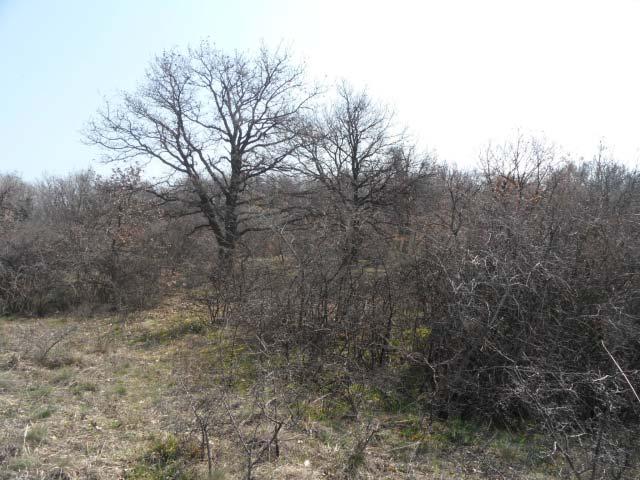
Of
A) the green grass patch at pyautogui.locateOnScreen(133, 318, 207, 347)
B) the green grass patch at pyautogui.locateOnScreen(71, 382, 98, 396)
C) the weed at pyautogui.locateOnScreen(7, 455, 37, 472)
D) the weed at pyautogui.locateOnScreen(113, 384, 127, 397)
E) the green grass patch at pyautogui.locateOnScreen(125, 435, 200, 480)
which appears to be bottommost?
the green grass patch at pyautogui.locateOnScreen(125, 435, 200, 480)

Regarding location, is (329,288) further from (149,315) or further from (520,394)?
(149,315)

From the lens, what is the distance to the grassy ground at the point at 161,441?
4199 millimetres

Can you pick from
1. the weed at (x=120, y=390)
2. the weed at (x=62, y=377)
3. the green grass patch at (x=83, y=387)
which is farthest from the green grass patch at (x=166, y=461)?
the weed at (x=62, y=377)

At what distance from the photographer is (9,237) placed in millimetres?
13250

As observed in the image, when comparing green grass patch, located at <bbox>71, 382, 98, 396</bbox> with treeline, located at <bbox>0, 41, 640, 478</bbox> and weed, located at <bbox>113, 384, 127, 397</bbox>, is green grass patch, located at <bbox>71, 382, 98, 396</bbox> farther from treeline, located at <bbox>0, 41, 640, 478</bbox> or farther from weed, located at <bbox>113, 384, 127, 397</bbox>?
treeline, located at <bbox>0, 41, 640, 478</bbox>

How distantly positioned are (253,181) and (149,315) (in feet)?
19.1

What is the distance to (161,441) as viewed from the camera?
468cm

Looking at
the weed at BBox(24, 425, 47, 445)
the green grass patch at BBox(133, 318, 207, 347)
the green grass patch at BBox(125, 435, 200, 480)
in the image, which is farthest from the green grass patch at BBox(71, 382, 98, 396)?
the green grass patch at BBox(133, 318, 207, 347)

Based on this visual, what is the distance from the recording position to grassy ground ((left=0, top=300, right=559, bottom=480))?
420 centimetres

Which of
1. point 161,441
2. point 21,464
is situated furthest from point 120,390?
point 21,464

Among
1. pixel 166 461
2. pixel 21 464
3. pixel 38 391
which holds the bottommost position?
pixel 166 461

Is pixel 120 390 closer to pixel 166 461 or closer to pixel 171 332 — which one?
pixel 166 461

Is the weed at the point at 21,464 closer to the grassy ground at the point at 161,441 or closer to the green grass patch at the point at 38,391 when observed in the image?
the grassy ground at the point at 161,441

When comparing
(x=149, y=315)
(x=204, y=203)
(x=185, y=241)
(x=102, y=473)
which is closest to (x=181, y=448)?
(x=102, y=473)
